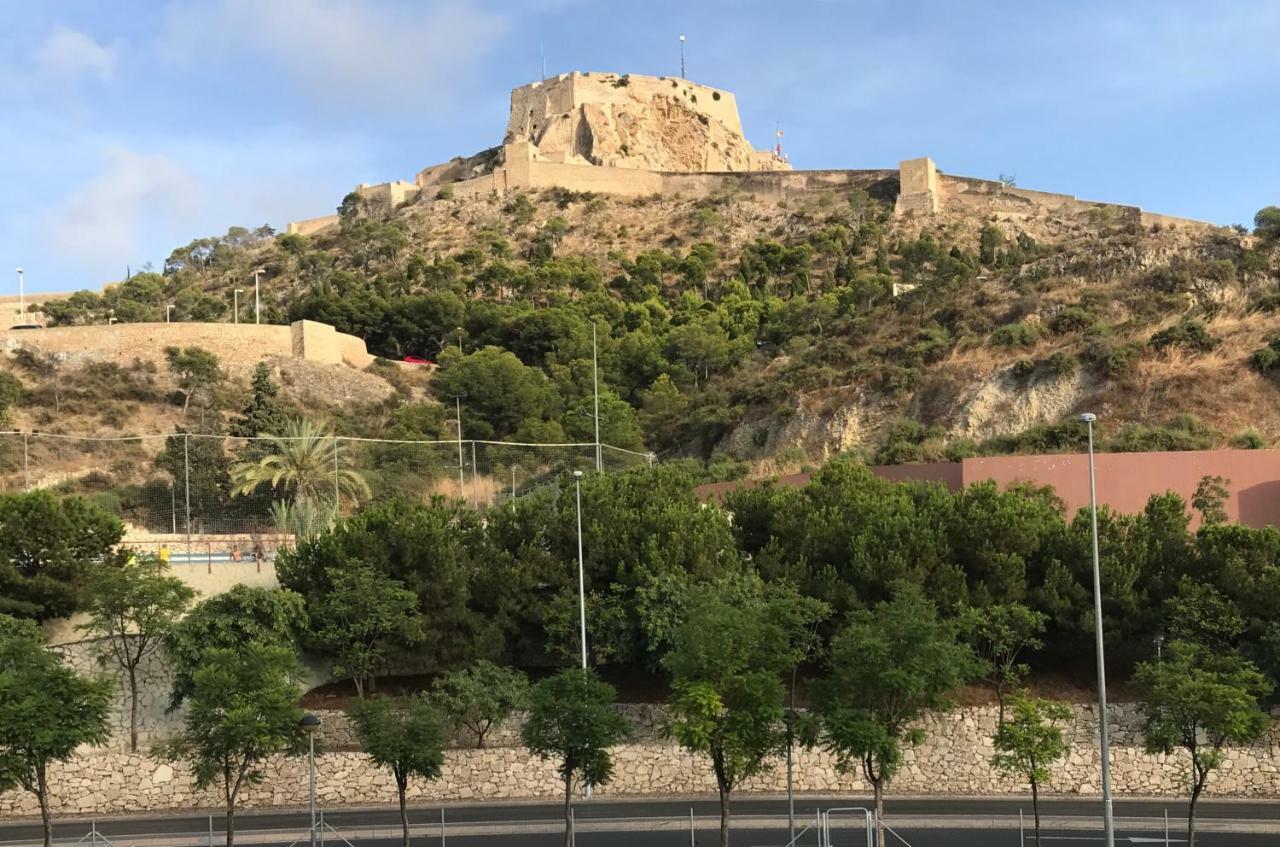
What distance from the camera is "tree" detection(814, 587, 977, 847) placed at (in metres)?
19.7

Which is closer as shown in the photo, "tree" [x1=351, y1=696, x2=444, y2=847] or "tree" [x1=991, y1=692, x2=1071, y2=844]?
"tree" [x1=991, y1=692, x2=1071, y2=844]

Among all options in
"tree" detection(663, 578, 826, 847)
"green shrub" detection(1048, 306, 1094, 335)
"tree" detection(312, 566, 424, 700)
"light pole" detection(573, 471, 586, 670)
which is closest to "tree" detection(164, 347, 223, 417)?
"tree" detection(312, 566, 424, 700)

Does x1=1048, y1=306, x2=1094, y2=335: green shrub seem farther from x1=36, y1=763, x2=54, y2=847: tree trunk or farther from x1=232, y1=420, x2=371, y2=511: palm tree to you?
x1=36, y1=763, x2=54, y2=847: tree trunk

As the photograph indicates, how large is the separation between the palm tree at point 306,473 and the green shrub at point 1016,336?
2379 centimetres

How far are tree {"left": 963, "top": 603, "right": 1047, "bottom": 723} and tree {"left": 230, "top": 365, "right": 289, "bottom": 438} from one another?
3228 cm

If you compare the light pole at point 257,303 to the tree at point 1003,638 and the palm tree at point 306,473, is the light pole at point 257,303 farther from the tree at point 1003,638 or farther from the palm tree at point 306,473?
the tree at point 1003,638

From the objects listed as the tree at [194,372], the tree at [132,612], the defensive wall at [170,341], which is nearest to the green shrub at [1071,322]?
the tree at [132,612]

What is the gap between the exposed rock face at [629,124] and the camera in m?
113

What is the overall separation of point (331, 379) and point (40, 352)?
13.9 metres

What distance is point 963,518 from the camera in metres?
28.4

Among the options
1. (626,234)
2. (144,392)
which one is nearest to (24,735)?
(144,392)

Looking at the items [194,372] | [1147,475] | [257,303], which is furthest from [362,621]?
[257,303]

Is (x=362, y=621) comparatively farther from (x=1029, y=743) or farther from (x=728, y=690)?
(x=1029, y=743)

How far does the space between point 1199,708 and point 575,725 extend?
9467 millimetres
